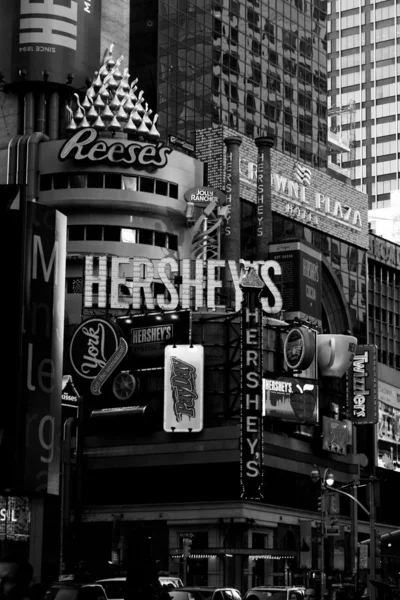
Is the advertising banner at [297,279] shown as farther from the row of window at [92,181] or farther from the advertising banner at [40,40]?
the advertising banner at [40,40]

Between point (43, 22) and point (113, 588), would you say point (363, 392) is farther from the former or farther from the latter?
point (113, 588)

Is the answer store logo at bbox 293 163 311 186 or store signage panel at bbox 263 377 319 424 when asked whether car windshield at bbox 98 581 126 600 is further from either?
store logo at bbox 293 163 311 186

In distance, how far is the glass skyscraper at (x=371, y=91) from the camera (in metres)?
192

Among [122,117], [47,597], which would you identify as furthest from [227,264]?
[47,597]

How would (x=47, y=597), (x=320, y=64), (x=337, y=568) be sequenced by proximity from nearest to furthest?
(x=47, y=597) → (x=337, y=568) → (x=320, y=64)

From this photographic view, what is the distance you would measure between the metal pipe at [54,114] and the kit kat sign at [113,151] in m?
5.22

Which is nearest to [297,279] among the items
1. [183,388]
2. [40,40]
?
[183,388]

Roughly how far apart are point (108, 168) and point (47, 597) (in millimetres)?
68265

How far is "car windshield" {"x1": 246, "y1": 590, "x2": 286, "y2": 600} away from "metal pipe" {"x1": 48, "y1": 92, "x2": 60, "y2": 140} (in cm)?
5930

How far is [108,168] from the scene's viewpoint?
96938 millimetres

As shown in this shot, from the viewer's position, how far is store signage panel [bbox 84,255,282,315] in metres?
91.8

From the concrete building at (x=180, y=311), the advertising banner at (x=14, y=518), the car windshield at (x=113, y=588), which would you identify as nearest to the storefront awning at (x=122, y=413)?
the concrete building at (x=180, y=311)

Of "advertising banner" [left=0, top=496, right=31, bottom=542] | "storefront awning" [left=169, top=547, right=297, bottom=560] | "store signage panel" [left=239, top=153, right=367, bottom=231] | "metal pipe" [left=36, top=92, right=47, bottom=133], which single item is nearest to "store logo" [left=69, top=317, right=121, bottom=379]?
"storefront awning" [left=169, top=547, right=297, bottom=560]

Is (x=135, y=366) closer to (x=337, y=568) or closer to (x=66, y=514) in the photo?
(x=66, y=514)
